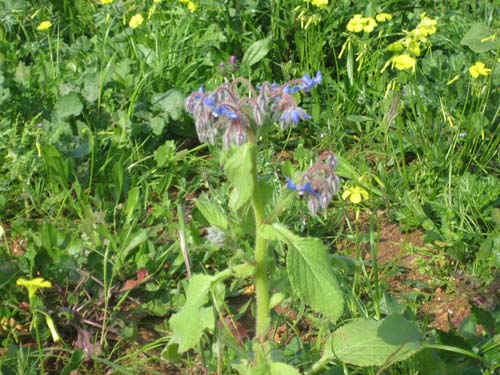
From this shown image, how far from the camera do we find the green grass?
269 centimetres

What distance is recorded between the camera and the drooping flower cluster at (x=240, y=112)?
1.94 m

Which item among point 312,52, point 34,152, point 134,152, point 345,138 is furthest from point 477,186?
point 34,152

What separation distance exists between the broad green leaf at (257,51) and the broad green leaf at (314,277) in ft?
6.63

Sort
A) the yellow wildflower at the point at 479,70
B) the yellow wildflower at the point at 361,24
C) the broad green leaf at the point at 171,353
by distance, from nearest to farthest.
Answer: the broad green leaf at the point at 171,353 < the yellow wildflower at the point at 479,70 < the yellow wildflower at the point at 361,24

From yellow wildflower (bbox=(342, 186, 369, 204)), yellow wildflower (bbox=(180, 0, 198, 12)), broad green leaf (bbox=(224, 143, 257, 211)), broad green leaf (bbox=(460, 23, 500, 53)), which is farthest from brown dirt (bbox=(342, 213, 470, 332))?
yellow wildflower (bbox=(180, 0, 198, 12))

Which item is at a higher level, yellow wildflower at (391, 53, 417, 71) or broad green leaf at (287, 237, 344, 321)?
broad green leaf at (287, 237, 344, 321)

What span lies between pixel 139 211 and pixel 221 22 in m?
1.26

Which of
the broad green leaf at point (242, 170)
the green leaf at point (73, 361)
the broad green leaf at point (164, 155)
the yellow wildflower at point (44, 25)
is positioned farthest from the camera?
the yellow wildflower at point (44, 25)

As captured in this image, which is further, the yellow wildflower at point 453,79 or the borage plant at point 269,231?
the yellow wildflower at point 453,79

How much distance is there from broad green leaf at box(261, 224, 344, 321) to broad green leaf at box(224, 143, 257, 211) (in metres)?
0.18

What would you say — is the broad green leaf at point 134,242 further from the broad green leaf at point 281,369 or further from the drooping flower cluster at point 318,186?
the drooping flower cluster at point 318,186

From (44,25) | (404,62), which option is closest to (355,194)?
Answer: (404,62)

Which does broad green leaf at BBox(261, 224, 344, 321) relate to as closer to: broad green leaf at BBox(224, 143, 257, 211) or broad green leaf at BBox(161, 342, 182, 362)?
broad green leaf at BBox(224, 143, 257, 211)

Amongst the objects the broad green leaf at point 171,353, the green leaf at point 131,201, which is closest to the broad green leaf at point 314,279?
the broad green leaf at point 171,353
